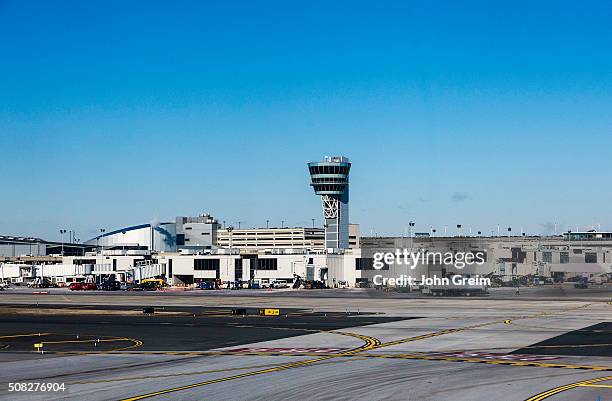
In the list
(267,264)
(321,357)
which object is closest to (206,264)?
(267,264)

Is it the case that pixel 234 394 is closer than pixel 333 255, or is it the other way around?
pixel 234 394

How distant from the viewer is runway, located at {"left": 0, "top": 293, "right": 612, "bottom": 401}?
1417 inches

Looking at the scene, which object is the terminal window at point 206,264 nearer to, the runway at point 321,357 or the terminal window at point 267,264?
the terminal window at point 267,264

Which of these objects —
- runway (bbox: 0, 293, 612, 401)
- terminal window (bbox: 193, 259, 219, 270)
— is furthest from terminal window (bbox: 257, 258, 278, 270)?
runway (bbox: 0, 293, 612, 401)

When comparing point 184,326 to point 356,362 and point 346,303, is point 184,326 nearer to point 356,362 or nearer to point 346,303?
point 356,362

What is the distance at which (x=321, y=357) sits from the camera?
47750mm

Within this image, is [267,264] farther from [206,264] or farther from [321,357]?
[321,357]

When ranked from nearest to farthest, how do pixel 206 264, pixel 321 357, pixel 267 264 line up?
1. pixel 321 357
2. pixel 206 264
3. pixel 267 264

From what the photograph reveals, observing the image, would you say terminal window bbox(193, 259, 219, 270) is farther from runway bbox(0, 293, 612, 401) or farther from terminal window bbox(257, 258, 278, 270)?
runway bbox(0, 293, 612, 401)

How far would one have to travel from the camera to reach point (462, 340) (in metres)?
57.8

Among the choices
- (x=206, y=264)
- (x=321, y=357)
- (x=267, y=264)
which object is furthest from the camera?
(x=267, y=264)

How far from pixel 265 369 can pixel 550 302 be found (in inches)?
2973

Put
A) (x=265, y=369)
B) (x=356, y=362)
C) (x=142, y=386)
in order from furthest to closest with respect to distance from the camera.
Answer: (x=356, y=362) < (x=265, y=369) < (x=142, y=386)

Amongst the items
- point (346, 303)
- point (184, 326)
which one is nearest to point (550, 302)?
point (346, 303)
